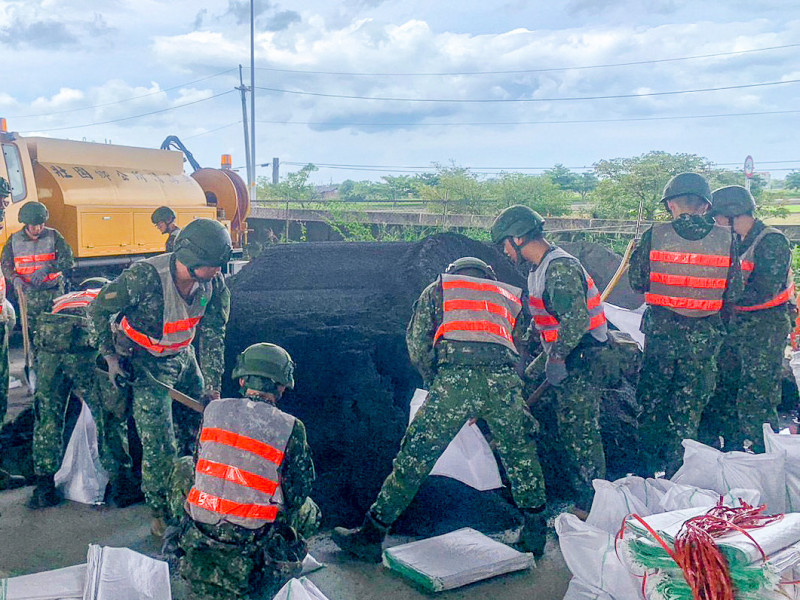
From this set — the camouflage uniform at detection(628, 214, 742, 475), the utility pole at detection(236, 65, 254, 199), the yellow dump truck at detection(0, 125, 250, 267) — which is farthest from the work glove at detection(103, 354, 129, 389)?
the utility pole at detection(236, 65, 254, 199)

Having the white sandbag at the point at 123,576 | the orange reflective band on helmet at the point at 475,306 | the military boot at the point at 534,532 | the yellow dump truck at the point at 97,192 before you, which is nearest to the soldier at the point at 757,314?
the military boot at the point at 534,532

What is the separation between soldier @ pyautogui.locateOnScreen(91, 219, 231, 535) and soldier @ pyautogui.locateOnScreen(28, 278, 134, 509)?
1.62 ft

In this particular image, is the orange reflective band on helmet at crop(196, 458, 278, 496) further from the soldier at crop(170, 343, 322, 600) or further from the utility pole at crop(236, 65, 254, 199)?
the utility pole at crop(236, 65, 254, 199)

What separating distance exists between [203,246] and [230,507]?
1.35 m

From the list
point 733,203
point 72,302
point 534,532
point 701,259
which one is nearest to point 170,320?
point 72,302

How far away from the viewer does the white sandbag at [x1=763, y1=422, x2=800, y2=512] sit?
315 cm

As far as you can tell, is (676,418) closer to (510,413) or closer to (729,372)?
(729,372)

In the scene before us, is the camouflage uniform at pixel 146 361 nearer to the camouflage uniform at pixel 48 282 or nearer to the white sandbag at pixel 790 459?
the camouflage uniform at pixel 48 282

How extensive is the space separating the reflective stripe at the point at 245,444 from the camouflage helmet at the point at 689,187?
9.19ft

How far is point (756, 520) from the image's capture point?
2.45 metres

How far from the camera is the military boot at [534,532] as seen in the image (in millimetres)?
3359

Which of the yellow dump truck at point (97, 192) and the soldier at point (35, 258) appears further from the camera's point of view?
the yellow dump truck at point (97, 192)

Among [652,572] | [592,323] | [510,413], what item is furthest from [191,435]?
[652,572]

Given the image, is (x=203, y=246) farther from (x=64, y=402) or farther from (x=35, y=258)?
(x=35, y=258)
